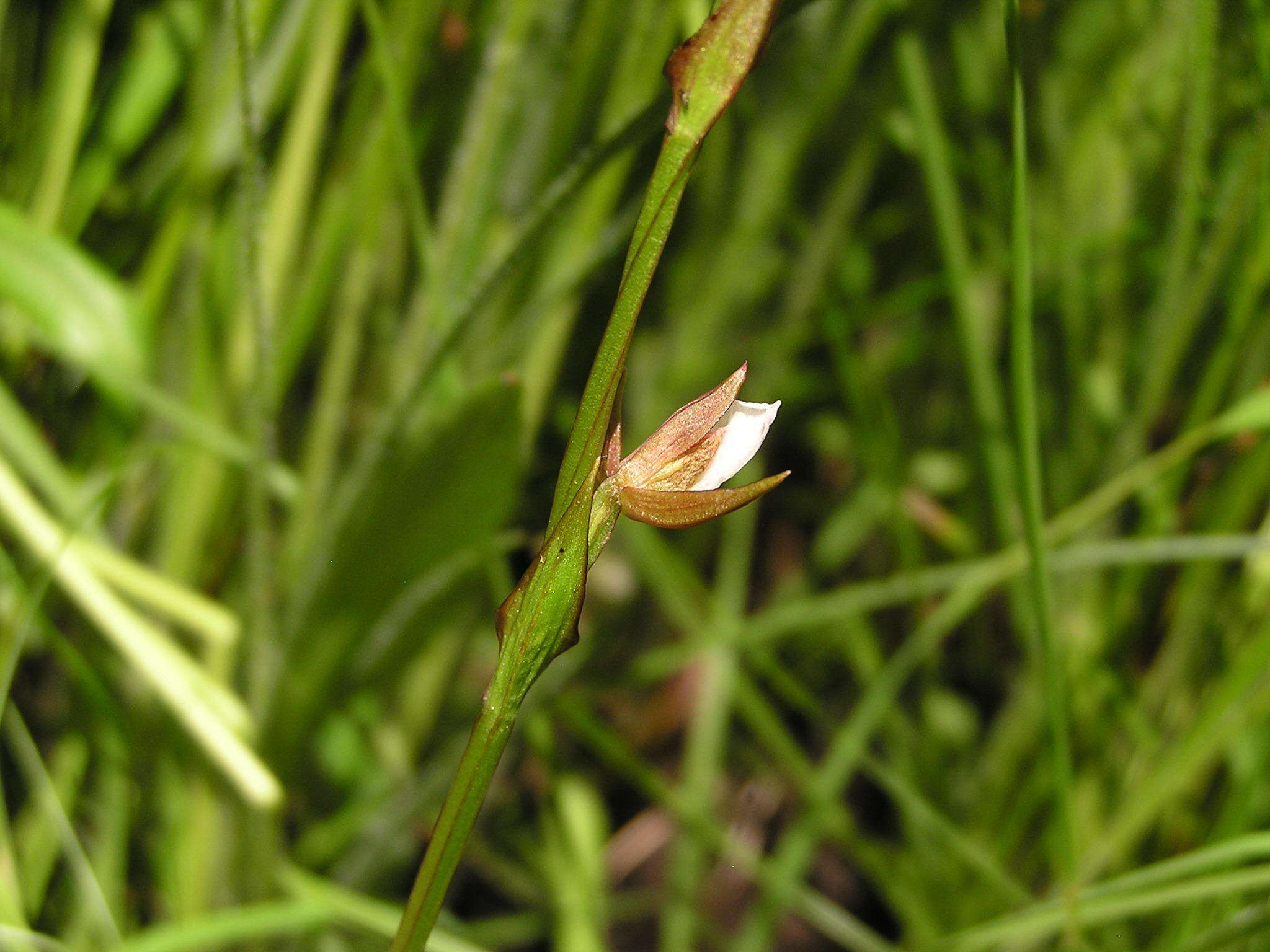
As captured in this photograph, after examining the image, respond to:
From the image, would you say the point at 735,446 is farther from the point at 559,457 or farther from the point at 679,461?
the point at 559,457

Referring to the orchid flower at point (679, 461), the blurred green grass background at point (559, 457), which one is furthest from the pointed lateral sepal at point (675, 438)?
the blurred green grass background at point (559, 457)

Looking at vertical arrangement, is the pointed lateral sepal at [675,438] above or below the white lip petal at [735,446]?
above

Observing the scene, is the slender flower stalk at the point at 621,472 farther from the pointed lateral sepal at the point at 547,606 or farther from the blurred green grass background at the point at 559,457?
the blurred green grass background at the point at 559,457

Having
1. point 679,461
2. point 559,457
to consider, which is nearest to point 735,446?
point 679,461

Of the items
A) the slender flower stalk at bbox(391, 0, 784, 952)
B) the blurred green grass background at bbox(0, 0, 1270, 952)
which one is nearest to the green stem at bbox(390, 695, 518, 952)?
the slender flower stalk at bbox(391, 0, 784, 952)

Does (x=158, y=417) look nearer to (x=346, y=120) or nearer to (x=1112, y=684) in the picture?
(x=346, y=120)

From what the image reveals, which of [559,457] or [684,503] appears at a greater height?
[684,503]
